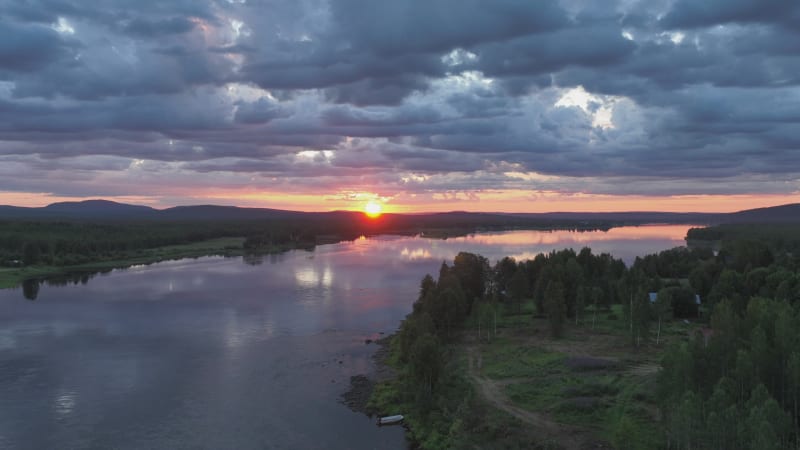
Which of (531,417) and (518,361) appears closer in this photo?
(531,417)

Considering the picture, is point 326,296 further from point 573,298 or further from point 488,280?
point 573,298

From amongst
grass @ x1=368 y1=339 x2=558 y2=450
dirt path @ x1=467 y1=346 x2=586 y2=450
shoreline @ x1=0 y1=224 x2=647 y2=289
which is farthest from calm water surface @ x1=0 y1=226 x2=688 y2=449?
shoreline @ x1=0 y1=224 x2=647 y2=289

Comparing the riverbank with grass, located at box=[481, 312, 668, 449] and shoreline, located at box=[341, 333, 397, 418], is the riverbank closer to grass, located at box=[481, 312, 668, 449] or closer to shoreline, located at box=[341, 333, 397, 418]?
grass, located at box=[481, 312, 668, 449]

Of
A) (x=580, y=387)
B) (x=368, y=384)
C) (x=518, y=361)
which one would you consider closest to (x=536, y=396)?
(x=580, y=387)

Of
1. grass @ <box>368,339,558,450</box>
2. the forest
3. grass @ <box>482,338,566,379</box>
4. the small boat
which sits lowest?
the small boat

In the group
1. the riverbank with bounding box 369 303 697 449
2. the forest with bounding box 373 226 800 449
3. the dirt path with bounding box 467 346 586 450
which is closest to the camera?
the forest with bounding box 373 226 800 449

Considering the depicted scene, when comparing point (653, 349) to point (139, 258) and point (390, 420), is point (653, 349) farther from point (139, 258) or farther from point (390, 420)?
point (139, 258)
